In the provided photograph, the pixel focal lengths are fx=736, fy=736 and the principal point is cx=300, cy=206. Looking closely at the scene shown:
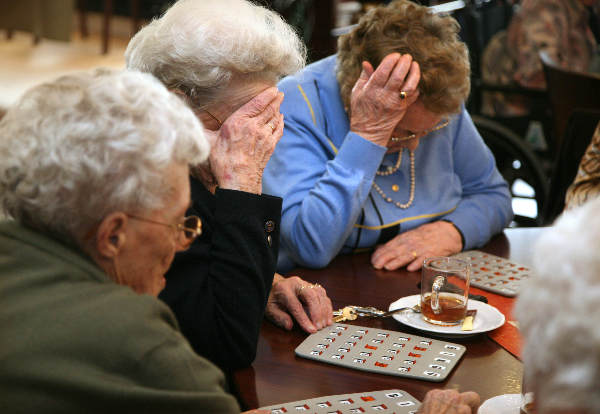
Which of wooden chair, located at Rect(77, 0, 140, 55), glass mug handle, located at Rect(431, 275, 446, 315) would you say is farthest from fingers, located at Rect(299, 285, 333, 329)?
wooden chair, located at Rect(77, 0, 140, 55)

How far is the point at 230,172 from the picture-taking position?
153 cm

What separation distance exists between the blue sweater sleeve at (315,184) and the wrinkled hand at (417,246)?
0.11 m

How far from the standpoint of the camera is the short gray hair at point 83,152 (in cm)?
99

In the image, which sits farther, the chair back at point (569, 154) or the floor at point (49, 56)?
the floor at point (49, 56)

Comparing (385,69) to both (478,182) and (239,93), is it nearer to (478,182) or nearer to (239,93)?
(239,93)

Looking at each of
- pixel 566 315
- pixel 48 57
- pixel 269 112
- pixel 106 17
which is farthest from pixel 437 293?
pixel 48 57

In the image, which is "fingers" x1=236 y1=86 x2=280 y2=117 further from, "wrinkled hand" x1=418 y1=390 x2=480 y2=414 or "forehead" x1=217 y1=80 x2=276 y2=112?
"wrinkled hand" x1=418 y1=390 x2=480 y2=414

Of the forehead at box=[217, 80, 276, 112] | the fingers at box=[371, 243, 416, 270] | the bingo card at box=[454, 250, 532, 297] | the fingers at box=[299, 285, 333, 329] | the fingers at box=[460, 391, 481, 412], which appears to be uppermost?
the forehead at box=[217, 80, 276, 112]

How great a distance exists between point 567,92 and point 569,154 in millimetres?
568

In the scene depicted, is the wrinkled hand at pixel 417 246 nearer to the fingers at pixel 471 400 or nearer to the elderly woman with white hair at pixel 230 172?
the elderly woman with white hair at pixel 230 172

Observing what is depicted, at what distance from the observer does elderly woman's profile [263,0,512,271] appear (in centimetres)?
188

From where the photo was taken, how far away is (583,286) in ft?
→ 2.30

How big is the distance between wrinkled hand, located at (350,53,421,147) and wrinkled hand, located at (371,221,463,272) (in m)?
Answer: 0.26

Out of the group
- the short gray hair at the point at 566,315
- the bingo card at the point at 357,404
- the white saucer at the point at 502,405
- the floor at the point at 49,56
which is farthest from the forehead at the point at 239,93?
the floor at the point at 49,56
